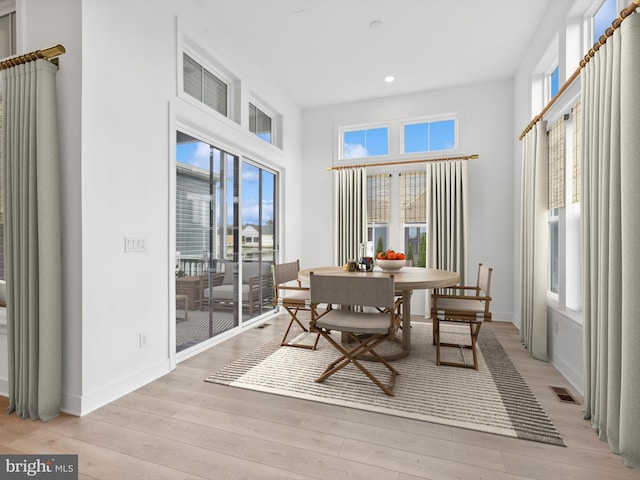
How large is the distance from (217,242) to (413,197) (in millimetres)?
2977

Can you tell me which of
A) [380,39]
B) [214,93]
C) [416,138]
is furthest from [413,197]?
[214,93]

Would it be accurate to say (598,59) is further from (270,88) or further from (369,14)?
(270,88)

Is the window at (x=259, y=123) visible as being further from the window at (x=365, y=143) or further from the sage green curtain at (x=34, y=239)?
the sage green curtain at (x=34, y=239)

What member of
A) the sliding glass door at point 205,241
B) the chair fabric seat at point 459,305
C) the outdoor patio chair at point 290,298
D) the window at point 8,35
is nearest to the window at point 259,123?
the sliding glass door at point 205,241

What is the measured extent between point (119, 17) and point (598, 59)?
314 cm

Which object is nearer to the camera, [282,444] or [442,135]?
[282,444]

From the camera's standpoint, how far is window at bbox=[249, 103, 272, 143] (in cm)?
434

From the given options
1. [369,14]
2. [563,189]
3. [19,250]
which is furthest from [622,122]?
[19,250]

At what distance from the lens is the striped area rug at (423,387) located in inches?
79.4

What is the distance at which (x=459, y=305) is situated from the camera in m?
3.10

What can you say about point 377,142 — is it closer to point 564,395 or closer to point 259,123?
point 259,123

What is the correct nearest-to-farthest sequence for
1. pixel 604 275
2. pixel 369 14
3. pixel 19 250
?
1. pixel 604 275
2. pixel 19 250
3. pixel 369 14

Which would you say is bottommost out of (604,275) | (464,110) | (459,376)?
(459,376)

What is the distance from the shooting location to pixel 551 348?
2.99m
